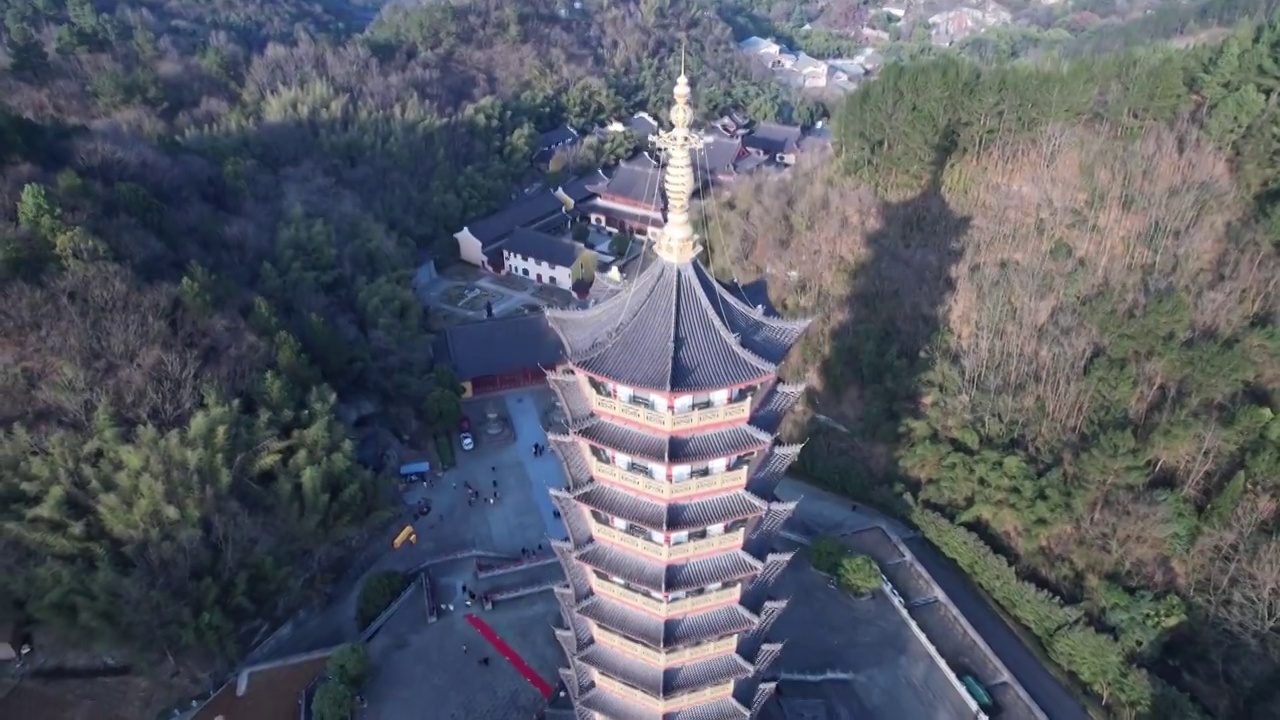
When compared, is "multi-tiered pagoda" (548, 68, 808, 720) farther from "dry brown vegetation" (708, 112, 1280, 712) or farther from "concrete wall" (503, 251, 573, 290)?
"concrete wall" (503, 251, 573, 290)

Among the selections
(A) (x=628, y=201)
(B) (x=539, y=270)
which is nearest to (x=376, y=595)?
(B) (x=539, y=270)

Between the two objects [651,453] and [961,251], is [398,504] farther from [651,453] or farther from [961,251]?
[961,251]

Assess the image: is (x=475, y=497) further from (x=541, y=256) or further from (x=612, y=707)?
(x=541, y=256)

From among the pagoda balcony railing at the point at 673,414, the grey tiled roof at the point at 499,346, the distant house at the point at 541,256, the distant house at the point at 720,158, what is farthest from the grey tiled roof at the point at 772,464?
the distant house at the point at 720,158

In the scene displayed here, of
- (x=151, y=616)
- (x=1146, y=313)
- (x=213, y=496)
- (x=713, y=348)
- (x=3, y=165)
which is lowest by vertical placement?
(x=151, y=616)

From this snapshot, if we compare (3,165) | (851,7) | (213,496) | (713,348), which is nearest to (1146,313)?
(713,348)

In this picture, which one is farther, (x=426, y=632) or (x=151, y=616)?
(x=426, y=632)

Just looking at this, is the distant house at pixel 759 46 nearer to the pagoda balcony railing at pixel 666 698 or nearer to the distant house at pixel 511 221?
the distant house at pixel 511 221
